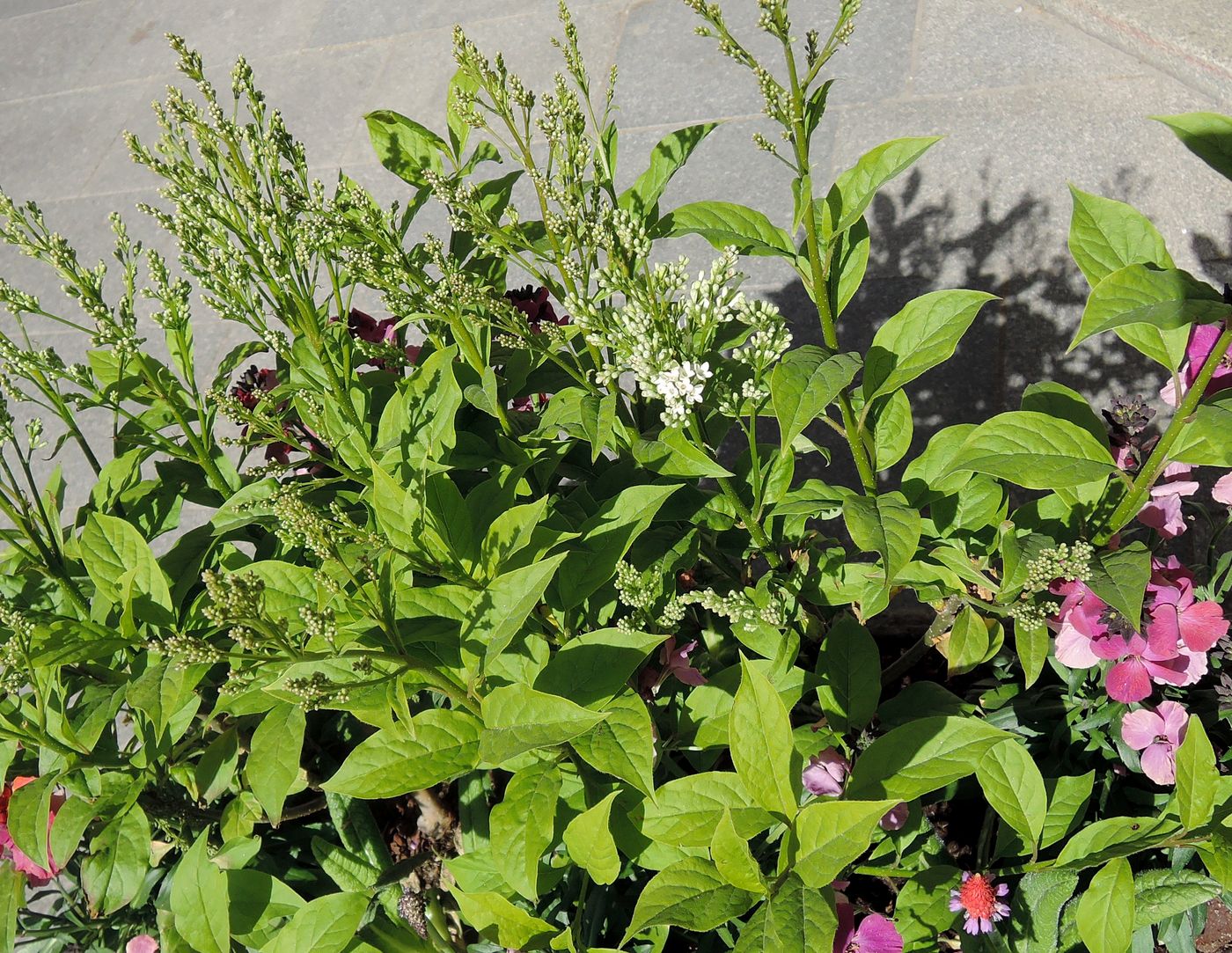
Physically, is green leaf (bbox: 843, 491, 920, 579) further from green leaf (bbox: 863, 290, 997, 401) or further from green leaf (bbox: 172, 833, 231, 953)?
green leaf (bbox: 172, 833, 231, 953)

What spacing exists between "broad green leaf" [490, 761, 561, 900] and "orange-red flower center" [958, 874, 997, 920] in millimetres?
596

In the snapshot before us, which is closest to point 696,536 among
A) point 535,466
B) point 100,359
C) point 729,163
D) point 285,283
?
point 535,466

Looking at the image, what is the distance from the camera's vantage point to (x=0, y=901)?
5.32 ft

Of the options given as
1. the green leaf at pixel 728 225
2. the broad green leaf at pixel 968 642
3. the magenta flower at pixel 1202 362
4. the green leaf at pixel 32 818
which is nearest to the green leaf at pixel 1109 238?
the magenta flower at pixel 1202 362

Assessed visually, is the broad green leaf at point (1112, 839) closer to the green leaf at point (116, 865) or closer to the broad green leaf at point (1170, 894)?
the broad green leaf at point (1170, 894)

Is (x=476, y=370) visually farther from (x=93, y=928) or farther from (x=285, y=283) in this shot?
(x=93, y=928)

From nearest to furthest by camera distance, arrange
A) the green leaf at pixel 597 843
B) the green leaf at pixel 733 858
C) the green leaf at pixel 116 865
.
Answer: the green leaf at pixel 733 858
the green leaf at pixel 597 843
the green leaf at pixel 116 865

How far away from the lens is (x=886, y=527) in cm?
138

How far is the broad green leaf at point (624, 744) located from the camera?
1.29 meters

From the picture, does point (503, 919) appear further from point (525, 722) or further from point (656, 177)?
point (656, 177)

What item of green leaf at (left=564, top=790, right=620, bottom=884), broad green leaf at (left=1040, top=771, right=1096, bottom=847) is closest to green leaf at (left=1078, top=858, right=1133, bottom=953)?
broad green leaf at (left=1040, top=771, right=1096, bottom=847)

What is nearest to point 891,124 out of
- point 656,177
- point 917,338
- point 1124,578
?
point 656,177

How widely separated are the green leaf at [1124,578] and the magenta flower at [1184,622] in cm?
11

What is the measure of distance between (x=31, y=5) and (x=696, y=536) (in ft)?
20.9
